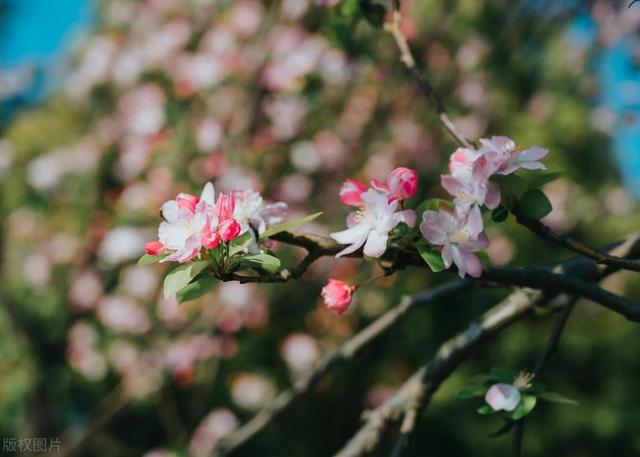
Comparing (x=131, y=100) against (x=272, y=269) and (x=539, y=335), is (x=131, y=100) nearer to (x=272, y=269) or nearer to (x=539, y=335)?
(x=539, y=335)

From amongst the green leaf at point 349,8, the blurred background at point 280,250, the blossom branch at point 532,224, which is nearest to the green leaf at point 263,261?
the blossom branch at point 532,224

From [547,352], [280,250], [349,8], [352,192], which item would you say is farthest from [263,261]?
[280,250]

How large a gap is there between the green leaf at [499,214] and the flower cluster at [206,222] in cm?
22

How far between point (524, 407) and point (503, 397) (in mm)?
24

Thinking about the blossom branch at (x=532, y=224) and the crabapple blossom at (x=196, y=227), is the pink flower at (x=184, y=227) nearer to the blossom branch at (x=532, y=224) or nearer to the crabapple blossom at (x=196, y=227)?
the crabapple blossom at (x=196, y=227)

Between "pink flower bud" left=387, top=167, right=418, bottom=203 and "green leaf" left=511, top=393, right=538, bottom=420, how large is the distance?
10.6 inches

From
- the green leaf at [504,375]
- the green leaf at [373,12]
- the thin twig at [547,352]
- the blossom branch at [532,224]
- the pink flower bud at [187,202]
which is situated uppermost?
the green leaf at [373,12]

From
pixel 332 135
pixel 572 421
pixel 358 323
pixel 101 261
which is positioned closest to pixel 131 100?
pixel 101 261

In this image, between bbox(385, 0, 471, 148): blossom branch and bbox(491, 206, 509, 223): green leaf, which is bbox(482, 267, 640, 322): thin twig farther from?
bbox(385, 0, 471, 148): blossom branch

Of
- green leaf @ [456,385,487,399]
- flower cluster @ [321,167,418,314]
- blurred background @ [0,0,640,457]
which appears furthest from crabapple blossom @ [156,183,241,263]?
blurred background @ [0,0,640,457]

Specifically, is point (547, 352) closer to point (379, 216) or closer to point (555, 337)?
point (555, 337)

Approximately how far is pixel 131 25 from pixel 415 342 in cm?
235

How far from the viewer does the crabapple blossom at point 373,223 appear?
608 mm

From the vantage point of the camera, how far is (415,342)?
10.2ft
